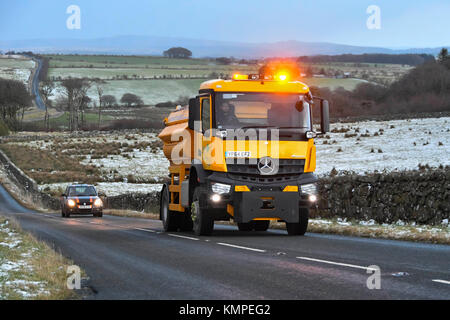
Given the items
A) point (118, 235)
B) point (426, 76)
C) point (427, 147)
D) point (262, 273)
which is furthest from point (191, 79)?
point (262, 273)

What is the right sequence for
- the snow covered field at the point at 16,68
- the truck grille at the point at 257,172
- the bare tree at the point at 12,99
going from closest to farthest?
the truck grille at the point at 257,172 < the bare tree at the point at 12,99 < the snow covered field at the point at 16,68

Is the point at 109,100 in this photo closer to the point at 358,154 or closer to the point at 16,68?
the point at 16,68

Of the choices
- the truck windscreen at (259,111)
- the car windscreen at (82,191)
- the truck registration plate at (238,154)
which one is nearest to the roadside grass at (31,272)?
the truck registration plate at (238,154)

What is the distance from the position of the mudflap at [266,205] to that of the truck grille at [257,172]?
1.32 ft

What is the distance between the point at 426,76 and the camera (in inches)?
3767

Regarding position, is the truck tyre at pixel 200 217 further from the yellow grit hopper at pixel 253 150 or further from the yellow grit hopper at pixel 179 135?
the yellow grit hopper at pixel 179 135

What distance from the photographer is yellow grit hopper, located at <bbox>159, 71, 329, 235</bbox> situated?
17578mm

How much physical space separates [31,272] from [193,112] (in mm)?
8180

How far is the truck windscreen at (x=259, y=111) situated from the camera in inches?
700

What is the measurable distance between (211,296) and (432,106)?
8089cm

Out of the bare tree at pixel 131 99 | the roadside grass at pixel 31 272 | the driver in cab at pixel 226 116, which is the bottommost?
the bare tree at pixel 131 99
